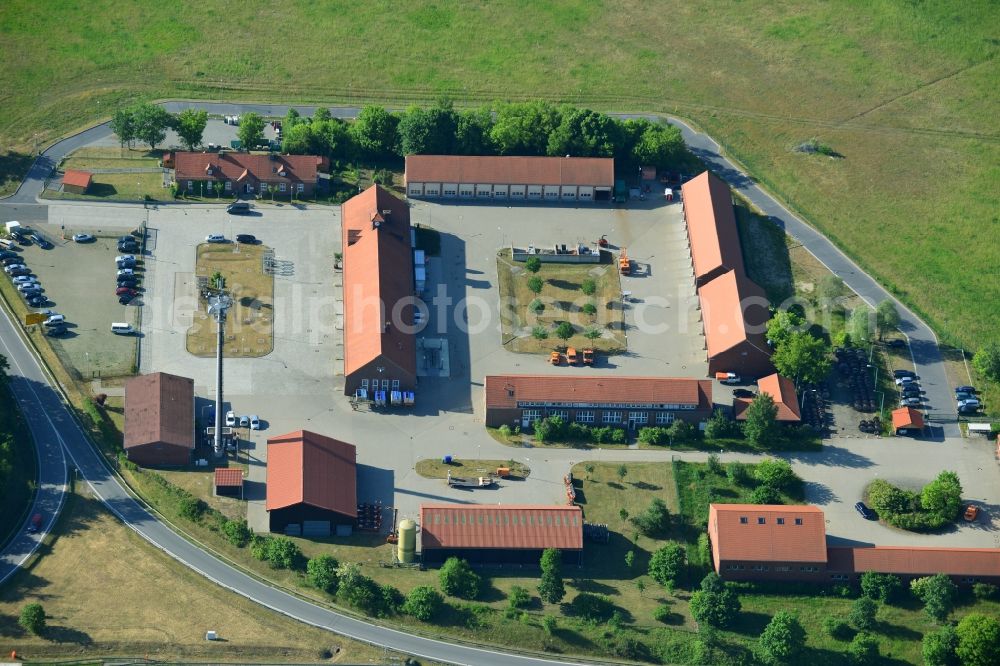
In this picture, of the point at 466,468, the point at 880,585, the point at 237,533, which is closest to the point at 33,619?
the point at 237,533

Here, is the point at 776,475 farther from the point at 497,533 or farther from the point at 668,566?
the point at 497,533

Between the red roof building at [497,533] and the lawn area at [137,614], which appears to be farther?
the red roof building at [497,533]

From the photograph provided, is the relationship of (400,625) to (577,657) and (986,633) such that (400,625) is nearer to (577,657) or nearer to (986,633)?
(577,657)

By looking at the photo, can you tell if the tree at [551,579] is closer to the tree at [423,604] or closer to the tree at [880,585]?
the tree at [423,604]

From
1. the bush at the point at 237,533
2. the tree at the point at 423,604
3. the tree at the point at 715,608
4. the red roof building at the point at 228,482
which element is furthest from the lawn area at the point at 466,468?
the tree at the point at 715,608

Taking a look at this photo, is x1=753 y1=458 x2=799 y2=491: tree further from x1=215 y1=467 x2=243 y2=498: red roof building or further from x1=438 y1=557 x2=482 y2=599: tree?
x1=215 y1=467 x2=243 y2=498: red roof building

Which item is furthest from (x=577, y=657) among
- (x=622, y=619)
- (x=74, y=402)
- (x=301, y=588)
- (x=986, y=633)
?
(x=74, y=402)
